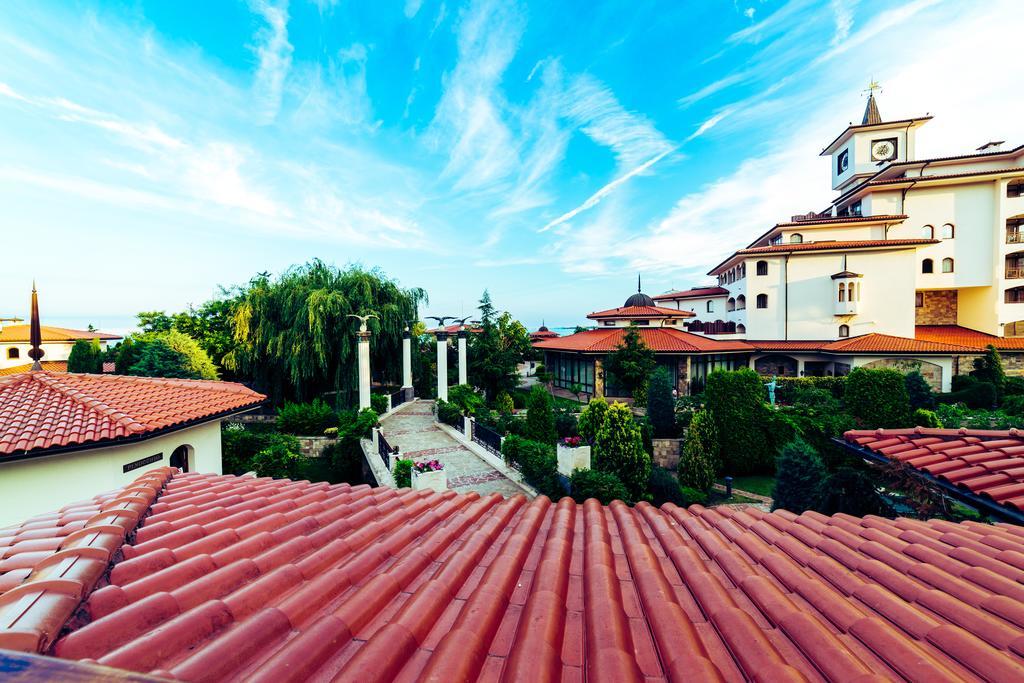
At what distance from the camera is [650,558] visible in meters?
2.57

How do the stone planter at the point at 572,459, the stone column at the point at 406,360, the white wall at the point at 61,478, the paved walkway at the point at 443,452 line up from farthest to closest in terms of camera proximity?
the stone column at the point at 406,360, the paved walkway at the point at 443,452, the stone planter at the point at 572,459, the white wall at the point at 61,478

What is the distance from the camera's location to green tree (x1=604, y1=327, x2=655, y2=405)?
19000 millimetres

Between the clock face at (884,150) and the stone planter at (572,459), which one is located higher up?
the clock face at (884,150)

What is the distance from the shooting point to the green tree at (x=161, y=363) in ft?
51.5

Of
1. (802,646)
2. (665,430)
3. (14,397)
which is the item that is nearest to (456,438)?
(665,430)

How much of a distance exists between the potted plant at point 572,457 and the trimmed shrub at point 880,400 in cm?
969

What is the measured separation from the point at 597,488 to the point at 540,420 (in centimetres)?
466

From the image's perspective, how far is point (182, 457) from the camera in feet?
25.8

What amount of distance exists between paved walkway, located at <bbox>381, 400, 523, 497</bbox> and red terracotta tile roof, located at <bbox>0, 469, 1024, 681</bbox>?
244 inches

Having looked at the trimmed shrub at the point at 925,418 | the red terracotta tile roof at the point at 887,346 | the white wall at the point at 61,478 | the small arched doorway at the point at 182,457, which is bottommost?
the trimmed shrub at the point at 925,418

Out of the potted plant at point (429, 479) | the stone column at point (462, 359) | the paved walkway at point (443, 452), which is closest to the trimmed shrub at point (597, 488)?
the paved walkway at point (443, 452)

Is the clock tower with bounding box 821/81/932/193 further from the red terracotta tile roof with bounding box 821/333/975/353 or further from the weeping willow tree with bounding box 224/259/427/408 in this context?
the weeping willow tree with bounding box 224/259/427/408

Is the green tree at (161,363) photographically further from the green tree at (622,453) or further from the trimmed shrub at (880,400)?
the trimmed shrub at (880,400)

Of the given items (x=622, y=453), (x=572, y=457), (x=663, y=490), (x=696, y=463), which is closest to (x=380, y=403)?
(x=572, y=457)
